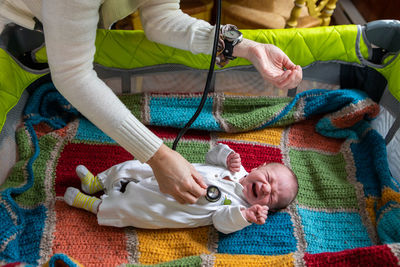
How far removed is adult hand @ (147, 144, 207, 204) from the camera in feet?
2.62

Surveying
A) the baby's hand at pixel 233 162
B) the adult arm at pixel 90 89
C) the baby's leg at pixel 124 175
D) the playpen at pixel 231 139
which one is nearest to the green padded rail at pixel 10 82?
the playpen at pixel 231 139

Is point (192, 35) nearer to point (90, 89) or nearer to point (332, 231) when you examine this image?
point (90, 89)

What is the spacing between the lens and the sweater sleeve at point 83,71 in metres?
0.67

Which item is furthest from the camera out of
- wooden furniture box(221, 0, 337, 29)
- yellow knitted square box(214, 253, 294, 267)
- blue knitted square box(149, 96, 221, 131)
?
wooden furniture box(221, 0, 337, 29)

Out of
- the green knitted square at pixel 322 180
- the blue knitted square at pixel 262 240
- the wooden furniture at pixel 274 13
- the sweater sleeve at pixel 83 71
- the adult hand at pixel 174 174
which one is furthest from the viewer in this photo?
the wooden furniture at pixel 274 13

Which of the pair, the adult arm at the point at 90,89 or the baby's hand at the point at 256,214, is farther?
the baby's hand at the point at 256,214

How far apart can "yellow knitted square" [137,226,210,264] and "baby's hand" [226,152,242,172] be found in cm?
19

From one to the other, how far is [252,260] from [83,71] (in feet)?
2.02

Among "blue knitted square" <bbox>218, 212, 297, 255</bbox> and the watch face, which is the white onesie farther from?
the watch face

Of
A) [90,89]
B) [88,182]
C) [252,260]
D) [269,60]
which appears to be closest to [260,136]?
[269,60]

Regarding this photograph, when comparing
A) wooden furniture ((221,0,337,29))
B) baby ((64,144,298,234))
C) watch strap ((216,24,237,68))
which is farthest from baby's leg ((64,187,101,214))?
wooden furniture ((221,0,337,29))

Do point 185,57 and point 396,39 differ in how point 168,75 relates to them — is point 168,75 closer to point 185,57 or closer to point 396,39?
point 185,57

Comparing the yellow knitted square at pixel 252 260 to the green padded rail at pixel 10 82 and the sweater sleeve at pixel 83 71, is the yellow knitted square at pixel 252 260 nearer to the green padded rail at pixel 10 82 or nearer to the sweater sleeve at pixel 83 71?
the sweater sleeve at pixel 83 71

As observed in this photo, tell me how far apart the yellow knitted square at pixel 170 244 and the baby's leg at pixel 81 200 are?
14 cm
